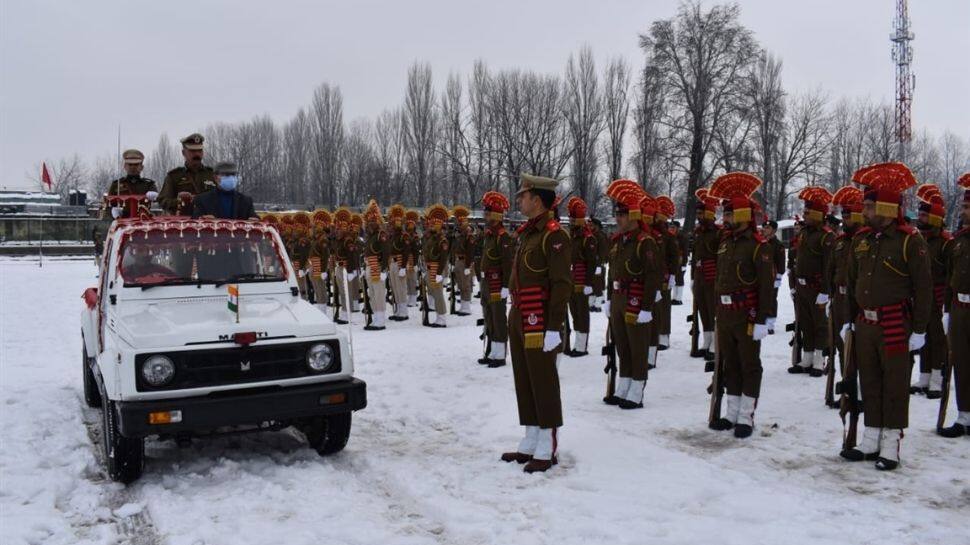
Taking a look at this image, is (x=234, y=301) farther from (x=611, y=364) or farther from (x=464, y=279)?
(x=464, y=279)

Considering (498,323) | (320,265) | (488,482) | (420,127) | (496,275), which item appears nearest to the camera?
(488,482)

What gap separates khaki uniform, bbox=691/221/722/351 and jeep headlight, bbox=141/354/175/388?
323 inches

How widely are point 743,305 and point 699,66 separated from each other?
33.9m

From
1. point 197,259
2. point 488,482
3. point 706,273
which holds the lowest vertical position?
point 488,482

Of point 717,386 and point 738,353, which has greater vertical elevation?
point 738,353

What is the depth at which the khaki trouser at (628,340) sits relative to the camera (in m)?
8.44

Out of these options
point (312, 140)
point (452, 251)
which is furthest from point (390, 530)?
point (312, 140)

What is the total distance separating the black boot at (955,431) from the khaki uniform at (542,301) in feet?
12.5

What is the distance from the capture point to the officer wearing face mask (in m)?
8.03

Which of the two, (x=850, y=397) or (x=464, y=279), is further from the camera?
(x=464, y=279)

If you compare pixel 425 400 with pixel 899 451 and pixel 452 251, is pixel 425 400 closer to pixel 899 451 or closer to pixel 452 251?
pixel 899 451

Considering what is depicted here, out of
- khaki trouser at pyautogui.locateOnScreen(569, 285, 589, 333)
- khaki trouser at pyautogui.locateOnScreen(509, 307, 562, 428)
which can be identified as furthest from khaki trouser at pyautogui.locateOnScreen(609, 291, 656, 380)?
khaki trouser at pyautogui.locateOnScreen(569, 285, 589, 333)

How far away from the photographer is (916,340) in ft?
20.1

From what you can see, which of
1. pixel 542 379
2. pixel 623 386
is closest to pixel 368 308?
pixel 623 386
